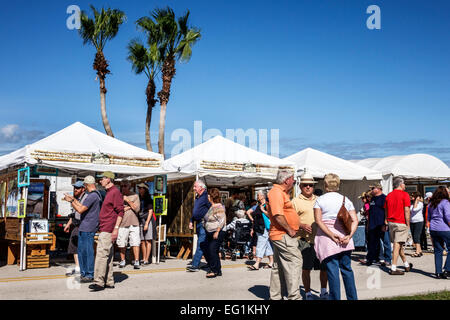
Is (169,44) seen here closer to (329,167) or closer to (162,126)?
(162,126)

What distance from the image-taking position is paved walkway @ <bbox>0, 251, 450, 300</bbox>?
704 cm

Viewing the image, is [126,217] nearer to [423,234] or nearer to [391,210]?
[391,210]

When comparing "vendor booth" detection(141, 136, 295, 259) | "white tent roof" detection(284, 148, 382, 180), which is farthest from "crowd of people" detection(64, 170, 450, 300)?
"white tent roof" detection(284, 148, 382, 180)

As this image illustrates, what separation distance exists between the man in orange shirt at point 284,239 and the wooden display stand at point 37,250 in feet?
19.2

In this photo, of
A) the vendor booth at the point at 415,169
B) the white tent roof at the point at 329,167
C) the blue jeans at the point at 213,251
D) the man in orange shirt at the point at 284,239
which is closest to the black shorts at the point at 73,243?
the blue jeans at the point at 213,251

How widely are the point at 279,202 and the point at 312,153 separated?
12480 mm

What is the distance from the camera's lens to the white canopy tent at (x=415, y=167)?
747 inches

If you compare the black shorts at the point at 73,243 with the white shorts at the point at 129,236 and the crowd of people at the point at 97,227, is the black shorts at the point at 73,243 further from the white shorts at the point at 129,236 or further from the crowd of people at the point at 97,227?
the white shorts at the point at 129,236

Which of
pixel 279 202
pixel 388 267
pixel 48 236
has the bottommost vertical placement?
pixel 388 267

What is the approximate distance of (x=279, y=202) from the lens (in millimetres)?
5902

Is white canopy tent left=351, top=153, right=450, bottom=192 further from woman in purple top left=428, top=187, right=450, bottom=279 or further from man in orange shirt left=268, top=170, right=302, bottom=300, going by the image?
man in orange shirt left=268, top=170, right=302, bottom=300
